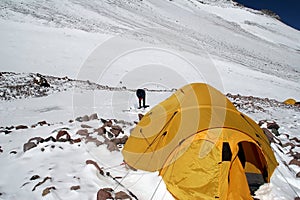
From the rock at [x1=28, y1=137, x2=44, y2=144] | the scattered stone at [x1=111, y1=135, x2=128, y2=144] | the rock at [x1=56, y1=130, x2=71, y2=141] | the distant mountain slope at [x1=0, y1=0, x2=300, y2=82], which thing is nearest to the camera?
the rock at [x1=28, y1=137, x2=44, y2=144]

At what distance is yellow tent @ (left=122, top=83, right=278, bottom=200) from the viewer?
4.71m

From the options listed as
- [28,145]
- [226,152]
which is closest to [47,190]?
[28,145]

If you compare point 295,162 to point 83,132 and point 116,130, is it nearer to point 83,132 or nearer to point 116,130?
point 116,130

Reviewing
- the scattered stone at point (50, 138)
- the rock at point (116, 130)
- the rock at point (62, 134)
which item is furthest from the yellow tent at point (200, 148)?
the scattered stone at point (50, 138)

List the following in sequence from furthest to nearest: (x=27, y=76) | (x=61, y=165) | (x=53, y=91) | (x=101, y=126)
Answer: (x=27, y=76), (x=53, y=91), (x=101, y=126), (x=61, y=165)

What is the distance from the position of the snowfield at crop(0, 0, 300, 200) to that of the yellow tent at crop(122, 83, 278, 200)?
337 mm

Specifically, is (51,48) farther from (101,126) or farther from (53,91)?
(101,126)

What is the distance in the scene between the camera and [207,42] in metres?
34.8

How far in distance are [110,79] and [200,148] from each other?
13.3m

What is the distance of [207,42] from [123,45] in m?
13.9

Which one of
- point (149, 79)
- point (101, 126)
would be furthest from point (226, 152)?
point (149, 79)

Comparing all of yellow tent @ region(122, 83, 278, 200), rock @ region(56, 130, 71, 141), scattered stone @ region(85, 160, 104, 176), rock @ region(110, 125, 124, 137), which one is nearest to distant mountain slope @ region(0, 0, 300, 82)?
rock @ region(110, 125, 124, 137)

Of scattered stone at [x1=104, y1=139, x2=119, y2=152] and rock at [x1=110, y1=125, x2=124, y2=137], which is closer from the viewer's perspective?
scattered stone at [x1=104, y1=139, x2=119, y2=152]

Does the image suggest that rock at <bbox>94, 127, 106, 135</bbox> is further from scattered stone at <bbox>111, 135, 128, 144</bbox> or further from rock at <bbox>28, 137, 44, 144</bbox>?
rock at <bbox>28, 137, 44, 144</bbox>
